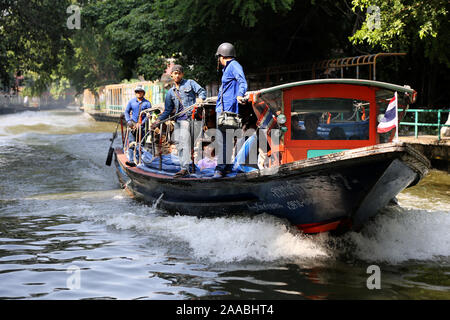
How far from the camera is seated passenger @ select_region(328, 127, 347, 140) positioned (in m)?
6.61

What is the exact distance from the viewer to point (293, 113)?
661 centimetres

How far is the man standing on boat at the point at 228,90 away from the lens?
6.73m

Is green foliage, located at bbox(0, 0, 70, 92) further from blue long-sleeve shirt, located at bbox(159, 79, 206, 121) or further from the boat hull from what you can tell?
the boat hull

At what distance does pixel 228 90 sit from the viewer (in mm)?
6867

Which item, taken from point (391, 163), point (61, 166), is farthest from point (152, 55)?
point (391, 163)

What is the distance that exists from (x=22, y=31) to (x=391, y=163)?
20757mm

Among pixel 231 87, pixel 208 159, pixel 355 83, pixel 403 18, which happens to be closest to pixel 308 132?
pixel 355 83

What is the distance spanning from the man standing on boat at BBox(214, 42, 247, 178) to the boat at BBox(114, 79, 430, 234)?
0.20m

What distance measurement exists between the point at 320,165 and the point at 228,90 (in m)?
1.71

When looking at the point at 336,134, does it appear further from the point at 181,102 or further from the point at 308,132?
the point at 181,102

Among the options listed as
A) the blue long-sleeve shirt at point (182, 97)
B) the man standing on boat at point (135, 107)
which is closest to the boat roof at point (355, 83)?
the blue long-sleeve shirt at point (182, 97)

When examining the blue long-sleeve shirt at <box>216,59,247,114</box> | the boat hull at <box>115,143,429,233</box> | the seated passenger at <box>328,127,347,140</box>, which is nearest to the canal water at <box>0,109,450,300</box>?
the boat hull at <box>115,143,429,233</box>
